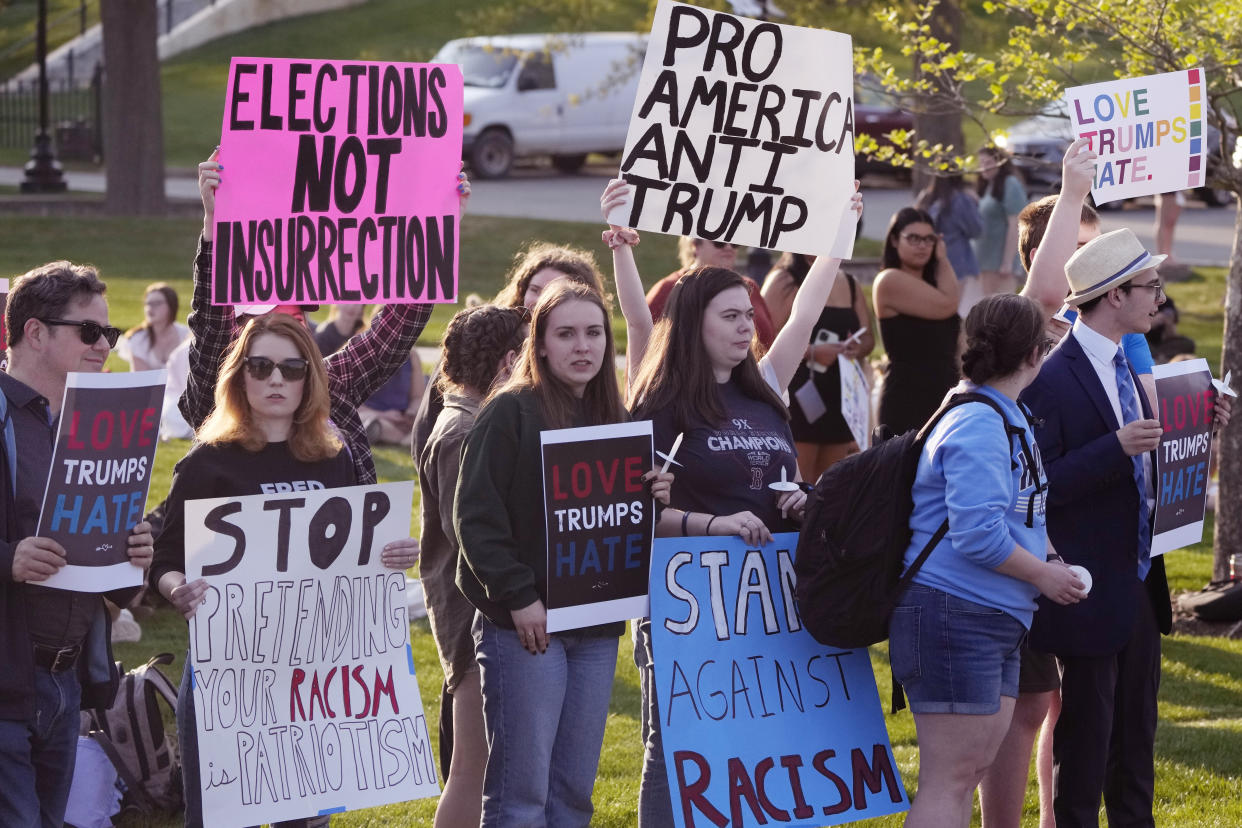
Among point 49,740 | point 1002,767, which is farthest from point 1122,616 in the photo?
point 49,740

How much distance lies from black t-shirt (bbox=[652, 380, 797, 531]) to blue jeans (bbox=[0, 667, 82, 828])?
1.83m

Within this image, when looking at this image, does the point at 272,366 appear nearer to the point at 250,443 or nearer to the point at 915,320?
the point at 250,443

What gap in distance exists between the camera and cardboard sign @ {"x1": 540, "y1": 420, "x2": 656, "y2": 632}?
4559mm

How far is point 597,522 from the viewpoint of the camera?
15.3ft

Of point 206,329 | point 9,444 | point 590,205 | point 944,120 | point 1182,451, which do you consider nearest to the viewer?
point 9,444

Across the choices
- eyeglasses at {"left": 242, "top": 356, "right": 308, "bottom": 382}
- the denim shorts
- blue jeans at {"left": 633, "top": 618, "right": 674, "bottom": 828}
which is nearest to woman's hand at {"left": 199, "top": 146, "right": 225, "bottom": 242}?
eyeglasses at {"left": 242, "top": 356, "right": 308, "bottom": 382}

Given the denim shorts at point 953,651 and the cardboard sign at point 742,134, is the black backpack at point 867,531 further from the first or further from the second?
the cardboard sign at point 742,134

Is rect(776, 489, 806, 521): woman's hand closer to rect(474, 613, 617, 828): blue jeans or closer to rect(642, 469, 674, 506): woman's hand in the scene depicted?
rect(642, 469, 674, 506): woman's hand

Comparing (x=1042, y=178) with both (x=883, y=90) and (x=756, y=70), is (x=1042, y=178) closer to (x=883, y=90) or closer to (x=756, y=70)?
(x=883, y=90)

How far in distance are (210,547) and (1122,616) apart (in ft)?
8.98

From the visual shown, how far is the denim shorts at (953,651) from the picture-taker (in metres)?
4.51

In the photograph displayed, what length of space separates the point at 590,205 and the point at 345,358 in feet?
65.5

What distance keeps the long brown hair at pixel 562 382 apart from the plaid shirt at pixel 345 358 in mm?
598

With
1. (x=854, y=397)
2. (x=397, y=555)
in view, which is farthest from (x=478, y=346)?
(x=854, y=397)
